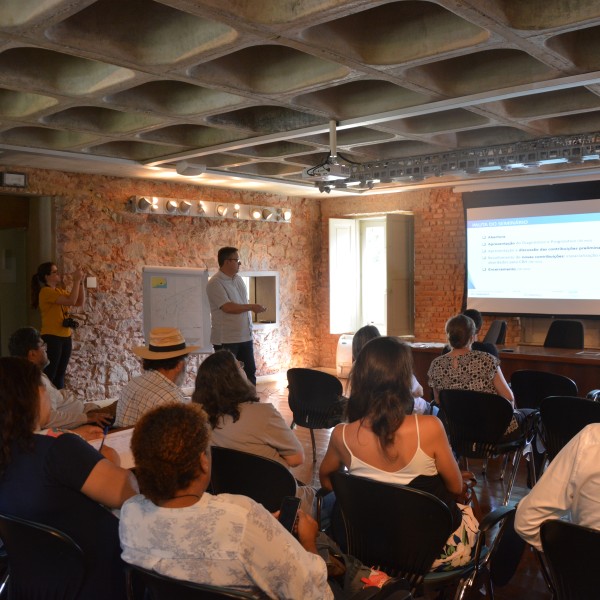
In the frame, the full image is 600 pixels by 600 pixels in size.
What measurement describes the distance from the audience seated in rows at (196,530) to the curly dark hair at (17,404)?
55cm

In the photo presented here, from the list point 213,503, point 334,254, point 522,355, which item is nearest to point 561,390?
point 522,355

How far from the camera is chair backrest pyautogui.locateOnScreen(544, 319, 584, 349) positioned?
7.37 m

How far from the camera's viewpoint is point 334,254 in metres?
11.1

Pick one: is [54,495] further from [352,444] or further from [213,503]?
[352,444]

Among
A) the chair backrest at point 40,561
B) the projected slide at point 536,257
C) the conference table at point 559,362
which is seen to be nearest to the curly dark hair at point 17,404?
the chair backrest at point 40,561

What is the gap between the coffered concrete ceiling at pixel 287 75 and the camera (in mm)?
3619

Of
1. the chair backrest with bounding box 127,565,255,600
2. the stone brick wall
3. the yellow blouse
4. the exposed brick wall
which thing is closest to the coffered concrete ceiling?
the stone brick wall

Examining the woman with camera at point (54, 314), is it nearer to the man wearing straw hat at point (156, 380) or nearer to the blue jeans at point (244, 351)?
the blue jeans at point (244, 351)

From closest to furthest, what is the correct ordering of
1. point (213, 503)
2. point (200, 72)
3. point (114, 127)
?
1. point (213, 503)
2. point (200, 72)
3. point (114, 127)

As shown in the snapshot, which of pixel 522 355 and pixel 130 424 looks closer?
pixel 130 424

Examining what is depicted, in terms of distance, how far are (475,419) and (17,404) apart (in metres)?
2.97

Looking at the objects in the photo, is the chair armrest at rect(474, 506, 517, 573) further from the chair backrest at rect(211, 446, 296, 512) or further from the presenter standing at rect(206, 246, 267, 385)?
the presenter standing at rect(206, 246, 267, 385)

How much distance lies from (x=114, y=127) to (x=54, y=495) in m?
4.81

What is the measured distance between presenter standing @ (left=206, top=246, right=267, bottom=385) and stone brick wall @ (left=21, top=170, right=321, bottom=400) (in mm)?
1965
